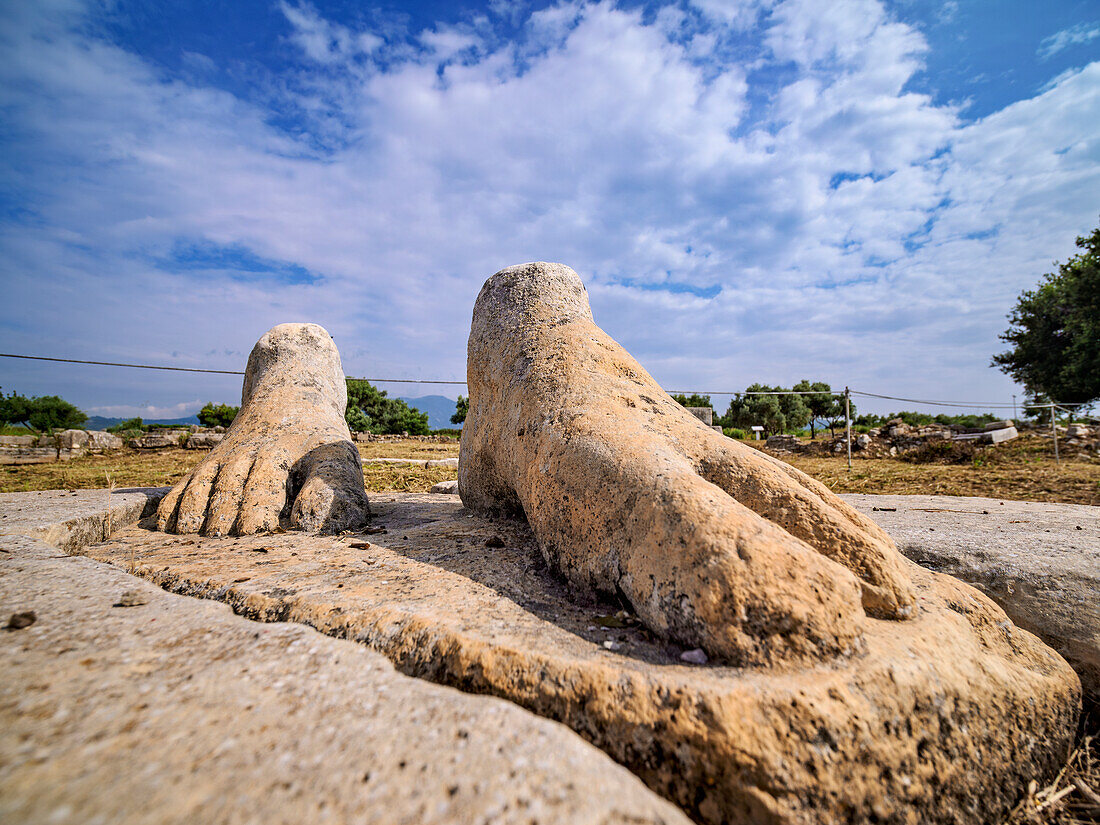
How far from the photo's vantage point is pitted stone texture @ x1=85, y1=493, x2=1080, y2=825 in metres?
1.14

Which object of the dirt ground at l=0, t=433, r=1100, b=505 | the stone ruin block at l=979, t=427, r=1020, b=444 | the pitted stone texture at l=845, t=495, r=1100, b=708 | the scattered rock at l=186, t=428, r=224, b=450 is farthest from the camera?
the scattered rock at l=186, t=428, r=224, b=450

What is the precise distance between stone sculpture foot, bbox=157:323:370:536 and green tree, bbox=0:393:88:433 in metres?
35.8

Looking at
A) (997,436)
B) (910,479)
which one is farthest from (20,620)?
(997,436)

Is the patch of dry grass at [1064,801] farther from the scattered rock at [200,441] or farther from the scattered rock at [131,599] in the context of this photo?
the scattered rock at [200,441]

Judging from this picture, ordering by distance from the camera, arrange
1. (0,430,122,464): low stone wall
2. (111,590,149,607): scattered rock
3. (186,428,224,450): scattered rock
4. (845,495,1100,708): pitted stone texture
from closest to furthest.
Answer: (111,590,149,607): scattered rock → (845,495,1100,708): pitted stone texture → (0,430,122,464): low stone wall → (186,428,224,450): scattered rock

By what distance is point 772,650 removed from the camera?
54.6 inches

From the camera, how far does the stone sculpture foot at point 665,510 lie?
1452mm

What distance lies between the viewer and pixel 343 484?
338 cm

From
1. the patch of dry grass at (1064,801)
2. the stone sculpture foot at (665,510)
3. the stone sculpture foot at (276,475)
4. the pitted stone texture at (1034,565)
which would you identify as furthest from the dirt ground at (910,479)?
the patch of dry grass at (1064,801)

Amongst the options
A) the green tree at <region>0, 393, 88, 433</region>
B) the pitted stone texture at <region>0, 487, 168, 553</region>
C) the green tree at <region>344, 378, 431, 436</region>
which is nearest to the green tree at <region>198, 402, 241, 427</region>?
the green tree at <region>0, 393, 88, 433</region>

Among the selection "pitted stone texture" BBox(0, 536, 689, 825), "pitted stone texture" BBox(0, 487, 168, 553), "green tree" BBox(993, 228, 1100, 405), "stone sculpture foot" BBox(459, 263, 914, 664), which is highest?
"green tree" BBox(993, 228, 1100, 405)

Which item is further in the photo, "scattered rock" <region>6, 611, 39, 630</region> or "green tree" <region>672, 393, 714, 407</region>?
"green tree" <region>672, 393, 714, 407</region>

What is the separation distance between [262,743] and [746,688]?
1.10 metres

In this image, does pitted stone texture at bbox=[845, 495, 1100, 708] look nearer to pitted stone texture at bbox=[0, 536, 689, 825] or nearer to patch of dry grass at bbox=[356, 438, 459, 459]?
pitted stone texture at bbox=[0, 536, 689, 825]
